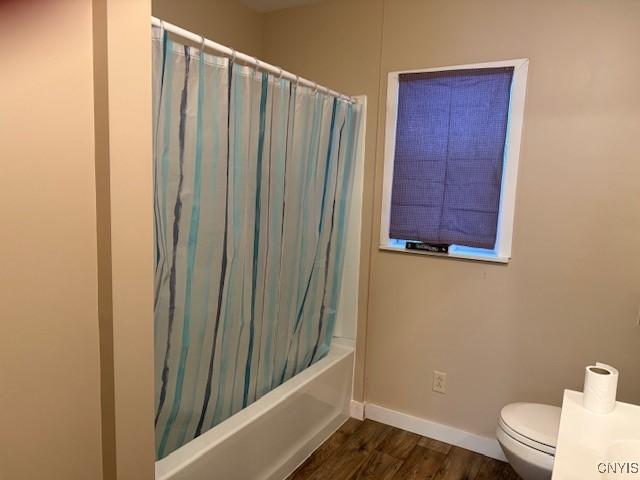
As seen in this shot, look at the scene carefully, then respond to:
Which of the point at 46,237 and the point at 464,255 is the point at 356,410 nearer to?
the point at 464,255

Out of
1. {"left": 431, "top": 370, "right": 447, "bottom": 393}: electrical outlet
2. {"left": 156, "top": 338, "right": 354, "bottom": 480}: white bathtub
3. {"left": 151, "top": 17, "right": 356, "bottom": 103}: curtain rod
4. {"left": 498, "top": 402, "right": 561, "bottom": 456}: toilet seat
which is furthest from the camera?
{"left": 431, "top": 370, "right": 447, "bottom": 393}: electrical outlet

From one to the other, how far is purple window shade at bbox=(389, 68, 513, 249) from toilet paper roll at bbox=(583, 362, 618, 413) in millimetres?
1034

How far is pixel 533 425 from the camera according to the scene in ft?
6.08

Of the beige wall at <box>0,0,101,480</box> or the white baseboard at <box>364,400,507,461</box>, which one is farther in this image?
the white baseboard at <box>364,400,507,461</box>

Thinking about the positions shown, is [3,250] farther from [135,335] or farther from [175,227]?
[175,227]

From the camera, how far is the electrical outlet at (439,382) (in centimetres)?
248

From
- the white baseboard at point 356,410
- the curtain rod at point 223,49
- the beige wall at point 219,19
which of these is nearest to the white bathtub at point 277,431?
the white baseboard at point 356,410

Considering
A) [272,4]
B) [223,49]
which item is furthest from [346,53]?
[223,49]

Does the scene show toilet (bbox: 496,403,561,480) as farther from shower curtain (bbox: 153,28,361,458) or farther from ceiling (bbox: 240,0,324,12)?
ceiling (bbox: 240,0,324,12)

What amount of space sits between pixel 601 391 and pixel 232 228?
4.38ft

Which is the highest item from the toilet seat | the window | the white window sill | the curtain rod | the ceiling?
the ceiling

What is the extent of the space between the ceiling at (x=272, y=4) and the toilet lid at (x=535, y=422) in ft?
7.72

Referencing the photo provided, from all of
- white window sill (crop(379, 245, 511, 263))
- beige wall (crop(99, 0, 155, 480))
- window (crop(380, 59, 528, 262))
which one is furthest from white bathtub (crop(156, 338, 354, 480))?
window (crop(380, 59, 528, 262))

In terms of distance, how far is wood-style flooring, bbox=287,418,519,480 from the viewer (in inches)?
87.0
